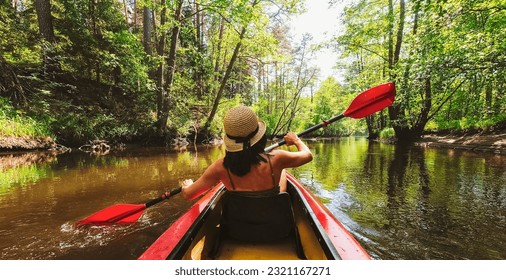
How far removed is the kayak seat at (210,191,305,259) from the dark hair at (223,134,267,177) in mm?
171

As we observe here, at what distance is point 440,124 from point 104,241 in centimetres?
1781

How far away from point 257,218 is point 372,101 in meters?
2.81

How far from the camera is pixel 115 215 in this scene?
3.09m

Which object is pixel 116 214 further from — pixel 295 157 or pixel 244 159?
pixel 295 157

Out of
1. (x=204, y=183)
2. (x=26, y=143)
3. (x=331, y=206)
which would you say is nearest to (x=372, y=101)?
(x=331, y=206)

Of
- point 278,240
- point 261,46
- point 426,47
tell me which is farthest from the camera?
point 261,46

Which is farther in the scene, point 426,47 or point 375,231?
point 426,47

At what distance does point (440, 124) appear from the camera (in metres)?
15.5

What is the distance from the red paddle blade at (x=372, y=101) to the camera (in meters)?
3.81

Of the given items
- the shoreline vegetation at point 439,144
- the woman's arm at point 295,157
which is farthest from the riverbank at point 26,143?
the woman's arm at point 295,157

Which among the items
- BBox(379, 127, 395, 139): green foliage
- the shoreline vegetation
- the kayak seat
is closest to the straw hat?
the kayak seat
